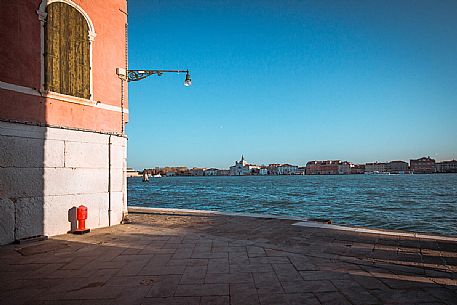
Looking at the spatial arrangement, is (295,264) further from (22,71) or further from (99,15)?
(99,15)

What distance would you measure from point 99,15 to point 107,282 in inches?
349

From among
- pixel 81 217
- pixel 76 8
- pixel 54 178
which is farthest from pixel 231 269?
pixel 76 8

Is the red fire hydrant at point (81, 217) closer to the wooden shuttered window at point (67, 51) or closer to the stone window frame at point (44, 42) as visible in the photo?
the stone window frame at point (44, 42)

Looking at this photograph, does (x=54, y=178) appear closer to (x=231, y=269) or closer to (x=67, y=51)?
(x=67, y=51)

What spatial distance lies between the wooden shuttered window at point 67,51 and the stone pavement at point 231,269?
4.43m

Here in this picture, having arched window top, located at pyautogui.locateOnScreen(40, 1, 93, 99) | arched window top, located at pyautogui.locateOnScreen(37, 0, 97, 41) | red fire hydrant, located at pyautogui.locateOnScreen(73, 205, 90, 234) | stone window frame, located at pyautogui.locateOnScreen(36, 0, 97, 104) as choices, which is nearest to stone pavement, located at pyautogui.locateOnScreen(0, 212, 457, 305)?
red fire hydrant, located at pyautogui.locateOnScreen(73, 205, 90, 234)

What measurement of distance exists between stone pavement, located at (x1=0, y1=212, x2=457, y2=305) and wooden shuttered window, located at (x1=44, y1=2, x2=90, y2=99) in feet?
14.5

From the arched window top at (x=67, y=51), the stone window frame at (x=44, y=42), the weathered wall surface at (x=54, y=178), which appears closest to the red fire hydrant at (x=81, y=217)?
the weathered wall surface at (x=54, y=178)

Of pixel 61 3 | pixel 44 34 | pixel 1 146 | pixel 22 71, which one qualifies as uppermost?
pixel 61 3

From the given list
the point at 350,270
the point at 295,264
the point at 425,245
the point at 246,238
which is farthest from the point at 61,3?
the point at 425,245

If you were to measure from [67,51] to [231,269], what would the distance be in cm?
802

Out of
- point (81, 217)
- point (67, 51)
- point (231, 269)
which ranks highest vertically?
point (67, 51)

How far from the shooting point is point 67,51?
30.6 feet

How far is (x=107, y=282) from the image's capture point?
16.5 feet
